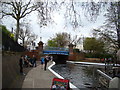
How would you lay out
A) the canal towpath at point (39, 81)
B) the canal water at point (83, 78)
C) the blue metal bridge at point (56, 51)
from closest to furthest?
the canal towpath at point (39, 81) < the canal water at point (83, 78) < the blue metal bridge at point (56, 51)

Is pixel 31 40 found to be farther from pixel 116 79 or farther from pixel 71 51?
pixel 116 79

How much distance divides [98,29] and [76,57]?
1876 centimetres

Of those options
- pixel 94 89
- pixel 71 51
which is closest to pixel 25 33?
pixel 71 51

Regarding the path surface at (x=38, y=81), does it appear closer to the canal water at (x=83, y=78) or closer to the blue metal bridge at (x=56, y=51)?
the canal water at (x=83, y=78)

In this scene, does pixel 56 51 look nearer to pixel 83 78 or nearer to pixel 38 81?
pixel 83 78

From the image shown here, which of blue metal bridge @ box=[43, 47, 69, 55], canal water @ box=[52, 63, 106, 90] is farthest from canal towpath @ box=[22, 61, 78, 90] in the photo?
blue metal bridge @ box=[43, 47, 69, 55]

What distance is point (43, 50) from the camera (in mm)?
49469

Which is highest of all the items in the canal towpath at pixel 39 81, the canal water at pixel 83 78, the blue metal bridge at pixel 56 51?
the blue metal bridge at pixel 56 51

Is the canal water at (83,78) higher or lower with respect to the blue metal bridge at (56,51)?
lower

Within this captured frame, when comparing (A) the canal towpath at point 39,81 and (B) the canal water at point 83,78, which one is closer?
(A) the canal towpath at point 39,81

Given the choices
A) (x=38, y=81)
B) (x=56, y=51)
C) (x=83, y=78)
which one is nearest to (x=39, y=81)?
(x=38, y=81)

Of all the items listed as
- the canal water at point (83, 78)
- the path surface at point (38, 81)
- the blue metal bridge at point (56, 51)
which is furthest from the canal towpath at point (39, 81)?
the blue metal bridge at point (56, 51)

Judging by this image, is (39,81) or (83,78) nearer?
(39,81)

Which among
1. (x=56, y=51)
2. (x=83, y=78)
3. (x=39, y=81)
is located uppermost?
(x=56, y=51)
